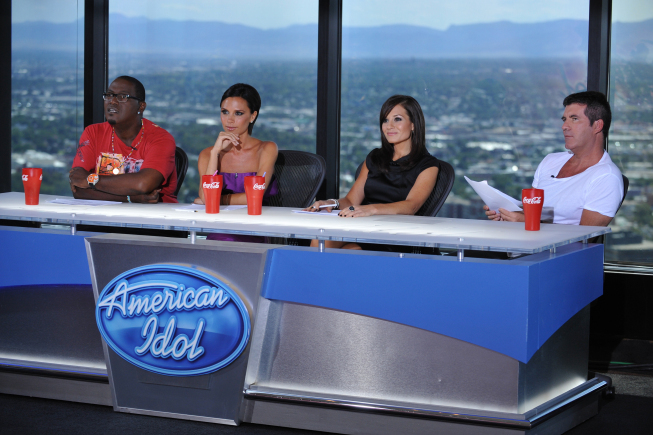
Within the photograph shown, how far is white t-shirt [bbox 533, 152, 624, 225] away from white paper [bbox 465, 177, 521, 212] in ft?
1.25

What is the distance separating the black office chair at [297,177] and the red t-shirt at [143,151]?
0.56 meters

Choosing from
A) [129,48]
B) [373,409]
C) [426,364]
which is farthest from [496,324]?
[129,48]

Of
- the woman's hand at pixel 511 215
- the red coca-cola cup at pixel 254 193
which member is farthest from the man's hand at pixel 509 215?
the red coca-cola cup at pixel 254 193

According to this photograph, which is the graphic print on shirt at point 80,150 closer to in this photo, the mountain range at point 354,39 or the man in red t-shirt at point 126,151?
the man in red t-shirt at point 126,151

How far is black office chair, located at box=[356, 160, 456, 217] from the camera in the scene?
3383mm

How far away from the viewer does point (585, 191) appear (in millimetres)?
3248

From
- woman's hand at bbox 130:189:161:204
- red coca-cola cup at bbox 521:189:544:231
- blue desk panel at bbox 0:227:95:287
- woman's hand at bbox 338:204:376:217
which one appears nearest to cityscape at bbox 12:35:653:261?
woman's hand at bbox 130:189:161:204

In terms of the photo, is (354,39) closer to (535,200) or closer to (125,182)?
(125,182)

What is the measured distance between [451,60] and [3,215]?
298 centimetres

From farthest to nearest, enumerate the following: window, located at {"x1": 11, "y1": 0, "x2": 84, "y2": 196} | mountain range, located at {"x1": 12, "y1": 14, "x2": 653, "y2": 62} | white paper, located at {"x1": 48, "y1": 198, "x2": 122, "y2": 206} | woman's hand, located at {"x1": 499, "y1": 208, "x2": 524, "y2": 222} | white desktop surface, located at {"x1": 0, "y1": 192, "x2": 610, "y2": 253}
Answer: window, located at {"x1": 11, "y1": 0, "x2": 84, "y2": 196} → mountain range, located at {"x1": 12, "y1": 14, "x2": 653, "y2": 62} → white paper, located at {"x1": 48, "y1": 198, "x2": 122, "y2": 206} → woman's hand, located at {"x1": 499, "y1": 208, "x2": 524, "y2": 222} → white desktop surface, located at {"x1": 0, "y1": 192, "x2": 610, "y2": 253}

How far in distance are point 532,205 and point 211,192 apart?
1.31m

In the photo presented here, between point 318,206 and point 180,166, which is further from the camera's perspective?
point 180,166

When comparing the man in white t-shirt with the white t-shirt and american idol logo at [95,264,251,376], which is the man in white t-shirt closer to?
the white t-shirt

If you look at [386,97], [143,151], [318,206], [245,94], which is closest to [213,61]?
[386,97]
